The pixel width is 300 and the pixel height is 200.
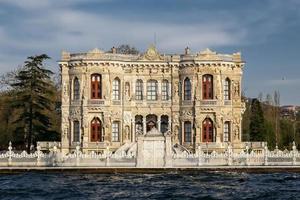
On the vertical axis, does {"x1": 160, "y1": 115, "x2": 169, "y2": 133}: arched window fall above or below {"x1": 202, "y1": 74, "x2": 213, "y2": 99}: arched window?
below

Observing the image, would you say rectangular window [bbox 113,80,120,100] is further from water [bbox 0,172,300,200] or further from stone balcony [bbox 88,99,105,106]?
water [bbox 0,172,300,200]

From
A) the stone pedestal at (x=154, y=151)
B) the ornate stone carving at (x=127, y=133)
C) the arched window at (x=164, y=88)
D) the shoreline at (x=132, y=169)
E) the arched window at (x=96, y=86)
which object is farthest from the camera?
the arched window at (x=164, y=88)

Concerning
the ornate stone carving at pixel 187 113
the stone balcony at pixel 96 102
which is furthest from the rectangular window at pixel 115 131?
the ornate stone carving at pixel 187 113

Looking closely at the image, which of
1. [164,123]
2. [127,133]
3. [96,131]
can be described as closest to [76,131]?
[96,131]

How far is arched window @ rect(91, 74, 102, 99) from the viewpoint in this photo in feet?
181

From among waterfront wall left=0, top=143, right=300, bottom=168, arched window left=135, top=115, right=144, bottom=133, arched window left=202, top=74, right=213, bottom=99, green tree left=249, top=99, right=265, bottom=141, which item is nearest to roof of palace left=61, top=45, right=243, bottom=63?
arched window left=202, top=74, right=213, bottom=99

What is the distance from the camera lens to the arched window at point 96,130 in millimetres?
54938

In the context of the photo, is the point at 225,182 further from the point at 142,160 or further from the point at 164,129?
the point at 164,129

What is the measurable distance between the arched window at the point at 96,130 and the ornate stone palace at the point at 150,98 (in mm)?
83

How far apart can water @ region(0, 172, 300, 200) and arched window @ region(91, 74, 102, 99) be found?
1234 centimetres

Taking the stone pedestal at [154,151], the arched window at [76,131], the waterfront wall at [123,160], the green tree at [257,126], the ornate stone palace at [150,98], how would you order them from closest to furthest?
the stone pedestal at [154,151] → the waterfront wall at [123,160] → the ornate stone palace at [150,98] → the arched window at [76,131] → the green tree at [257,126]

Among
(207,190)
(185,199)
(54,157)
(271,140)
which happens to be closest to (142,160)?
(54,157)

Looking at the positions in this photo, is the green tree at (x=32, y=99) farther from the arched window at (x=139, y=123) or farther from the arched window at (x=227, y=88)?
the arched window at (x=227, y=88)

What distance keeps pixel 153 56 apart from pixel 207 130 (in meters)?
7.79
